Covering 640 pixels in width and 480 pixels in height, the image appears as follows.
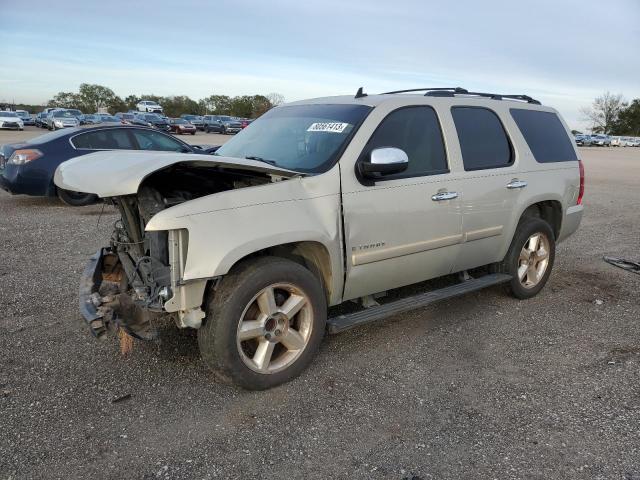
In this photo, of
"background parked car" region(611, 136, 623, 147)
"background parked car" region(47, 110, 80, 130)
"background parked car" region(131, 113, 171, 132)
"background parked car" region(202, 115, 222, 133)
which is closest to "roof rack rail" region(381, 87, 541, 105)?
"background parked car" region(47, 110, 80, 130)

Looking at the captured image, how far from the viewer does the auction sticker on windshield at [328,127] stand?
3.89 meters

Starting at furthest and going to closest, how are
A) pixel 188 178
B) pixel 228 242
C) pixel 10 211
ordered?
pixel 10 211 → pixel 188 178 → pixel 228 242

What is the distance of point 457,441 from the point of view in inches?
116

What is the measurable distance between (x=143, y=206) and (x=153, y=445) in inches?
54.4

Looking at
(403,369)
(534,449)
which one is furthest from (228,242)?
(534,449)

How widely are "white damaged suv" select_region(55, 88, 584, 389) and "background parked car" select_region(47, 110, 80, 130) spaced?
1414 inches

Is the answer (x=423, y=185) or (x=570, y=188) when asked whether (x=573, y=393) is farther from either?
(x=570, y=188)

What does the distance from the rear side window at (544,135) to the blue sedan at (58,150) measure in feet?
18.0

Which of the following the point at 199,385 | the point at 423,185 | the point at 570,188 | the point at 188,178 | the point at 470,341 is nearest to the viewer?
the point at 199,385

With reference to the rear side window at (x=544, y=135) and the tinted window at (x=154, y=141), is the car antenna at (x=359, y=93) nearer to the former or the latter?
the rear side window at (x=544, y=135)

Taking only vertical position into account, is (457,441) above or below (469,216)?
below

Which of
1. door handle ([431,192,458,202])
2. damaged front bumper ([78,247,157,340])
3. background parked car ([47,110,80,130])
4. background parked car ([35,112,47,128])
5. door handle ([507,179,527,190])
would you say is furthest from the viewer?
background parked car ([35,112,47,128])

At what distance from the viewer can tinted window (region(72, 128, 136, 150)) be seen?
9.50 metres

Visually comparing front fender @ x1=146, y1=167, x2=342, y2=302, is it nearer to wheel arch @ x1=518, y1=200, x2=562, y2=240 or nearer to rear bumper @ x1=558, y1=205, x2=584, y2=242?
wheel arch @ x1=518, y1=200, x2=562, y2=240
